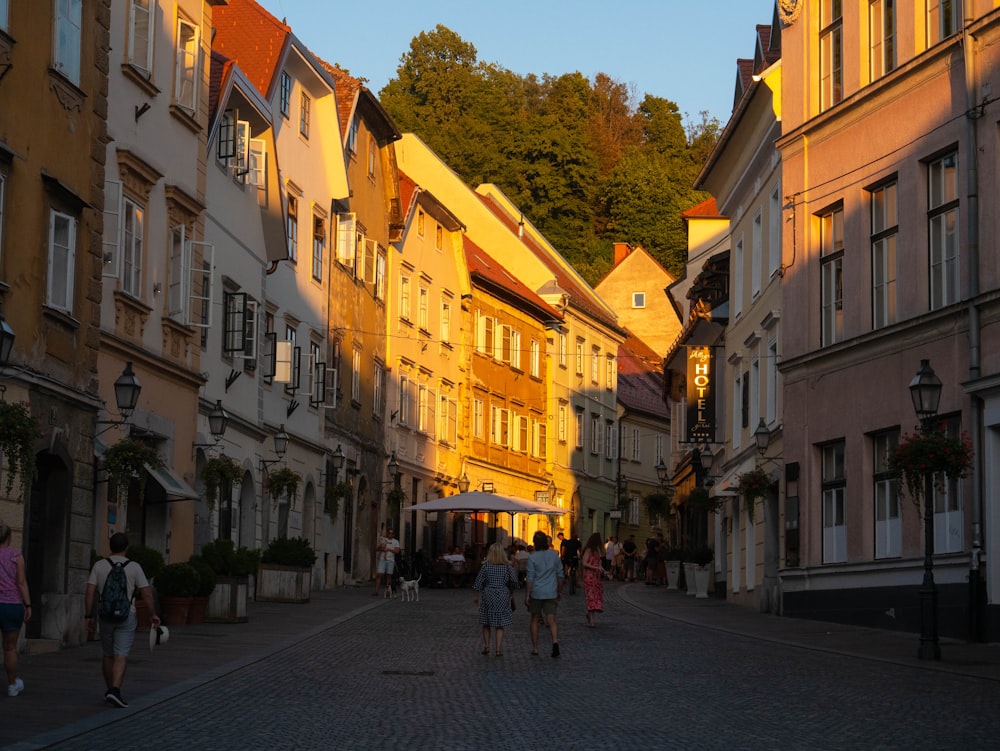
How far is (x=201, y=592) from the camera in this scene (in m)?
25.8

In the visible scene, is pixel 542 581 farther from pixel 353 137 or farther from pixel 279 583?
pixel 353 137

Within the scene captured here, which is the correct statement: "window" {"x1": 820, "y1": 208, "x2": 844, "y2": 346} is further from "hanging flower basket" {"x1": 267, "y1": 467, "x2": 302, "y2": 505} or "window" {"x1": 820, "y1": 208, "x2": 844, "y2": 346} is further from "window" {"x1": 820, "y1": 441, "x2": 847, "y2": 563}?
"hanging flower basket" {"x1": 267, "y1": 467, "x2": 302, "y2": 505}

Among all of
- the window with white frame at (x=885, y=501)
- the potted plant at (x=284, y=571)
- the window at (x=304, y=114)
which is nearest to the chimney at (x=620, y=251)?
the window at (x=304, y=114)

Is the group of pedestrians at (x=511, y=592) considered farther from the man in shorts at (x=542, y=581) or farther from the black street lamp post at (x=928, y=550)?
the black street lamp post at (x=928, y=550)

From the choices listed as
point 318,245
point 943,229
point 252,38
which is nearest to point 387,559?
point 318,245

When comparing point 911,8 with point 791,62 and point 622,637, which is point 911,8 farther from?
point 622,637

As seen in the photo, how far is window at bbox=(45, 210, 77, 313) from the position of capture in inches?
838

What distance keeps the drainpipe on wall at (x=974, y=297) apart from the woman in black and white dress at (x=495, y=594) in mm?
6762

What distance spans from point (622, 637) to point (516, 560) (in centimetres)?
1348

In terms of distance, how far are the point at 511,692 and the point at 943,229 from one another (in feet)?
42.4

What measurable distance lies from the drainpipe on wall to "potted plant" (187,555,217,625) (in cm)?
1159

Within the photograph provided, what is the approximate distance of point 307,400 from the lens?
42.1 meters

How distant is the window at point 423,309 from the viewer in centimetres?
5578

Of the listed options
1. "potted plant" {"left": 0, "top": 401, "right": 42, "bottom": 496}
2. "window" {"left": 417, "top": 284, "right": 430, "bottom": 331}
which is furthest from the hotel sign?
"potted plant" {"left": 0, "top": 401, "right": 42, "bottom": 496}
